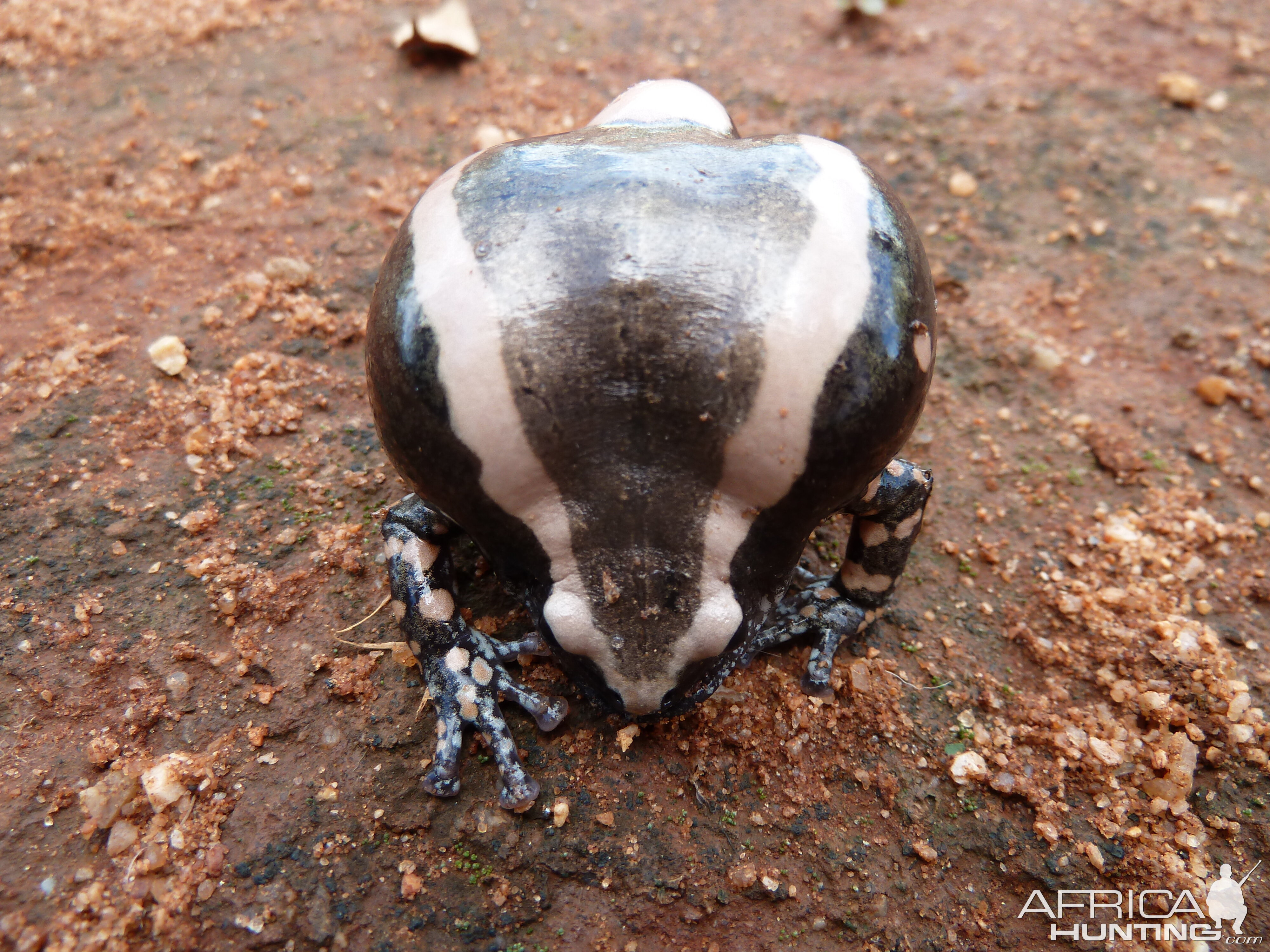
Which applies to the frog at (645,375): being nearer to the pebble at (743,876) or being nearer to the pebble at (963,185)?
the pebble at (743,876)

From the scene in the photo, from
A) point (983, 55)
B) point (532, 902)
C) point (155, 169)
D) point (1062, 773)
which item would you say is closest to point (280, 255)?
point (155, 169)

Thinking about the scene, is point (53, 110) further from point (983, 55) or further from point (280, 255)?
point (983, 55)

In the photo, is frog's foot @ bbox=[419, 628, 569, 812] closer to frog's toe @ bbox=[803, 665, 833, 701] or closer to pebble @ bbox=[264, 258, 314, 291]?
frog's toe @ bbox=[803, 665, 833, 701]

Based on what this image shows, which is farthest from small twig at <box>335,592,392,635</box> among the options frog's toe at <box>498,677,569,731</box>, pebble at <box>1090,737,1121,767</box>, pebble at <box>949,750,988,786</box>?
pebble at <box>1090,737,1121,767</box>

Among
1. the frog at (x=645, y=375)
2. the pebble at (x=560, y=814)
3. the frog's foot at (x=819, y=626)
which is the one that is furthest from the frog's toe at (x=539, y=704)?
the frog's foot at (x=819, y=626)

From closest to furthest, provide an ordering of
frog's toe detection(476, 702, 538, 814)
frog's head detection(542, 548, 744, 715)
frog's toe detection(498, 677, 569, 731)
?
frog's head detection(542, 548, 744, 715) → frog's toe detection(476, 702, 538, 814) → frog's toe detection(498, 677, 569, 731)

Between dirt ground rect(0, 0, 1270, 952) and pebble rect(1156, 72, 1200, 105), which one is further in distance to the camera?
pebble rect(1156, 72, 1200, 105)

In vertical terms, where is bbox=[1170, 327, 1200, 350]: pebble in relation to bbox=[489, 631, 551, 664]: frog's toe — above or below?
above
